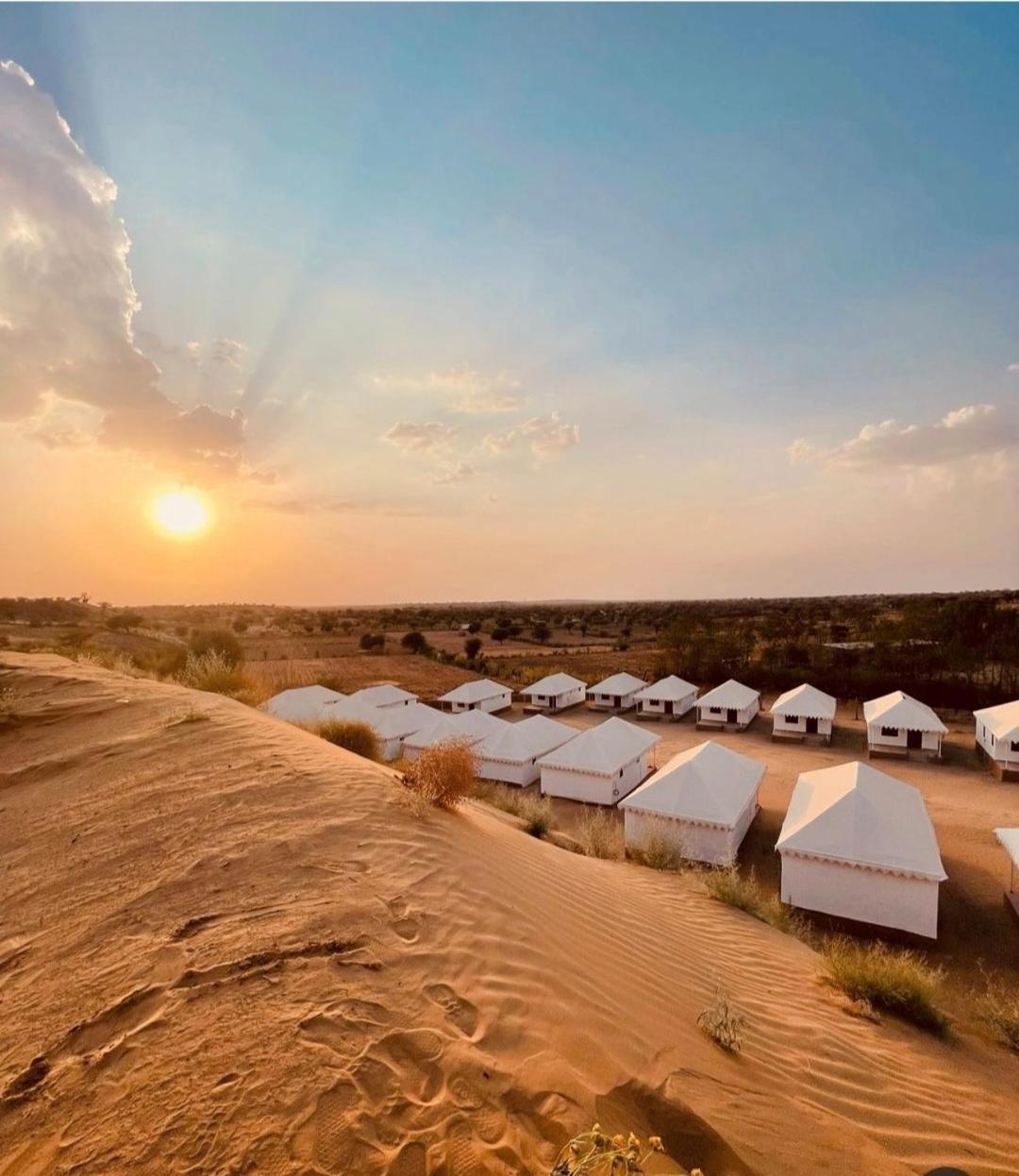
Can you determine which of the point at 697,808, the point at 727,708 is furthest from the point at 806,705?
the point at 697,808

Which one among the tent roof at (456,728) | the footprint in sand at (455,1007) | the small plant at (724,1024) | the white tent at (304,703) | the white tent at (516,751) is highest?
the footprint in sand at (455,1007)

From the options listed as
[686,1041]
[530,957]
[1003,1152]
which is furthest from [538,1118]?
[1003,1152]

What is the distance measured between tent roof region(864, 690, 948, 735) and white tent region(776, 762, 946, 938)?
1329 centimetres

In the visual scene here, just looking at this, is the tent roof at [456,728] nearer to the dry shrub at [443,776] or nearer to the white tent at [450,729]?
the white tent at [450,729]

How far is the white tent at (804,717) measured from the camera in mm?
28969

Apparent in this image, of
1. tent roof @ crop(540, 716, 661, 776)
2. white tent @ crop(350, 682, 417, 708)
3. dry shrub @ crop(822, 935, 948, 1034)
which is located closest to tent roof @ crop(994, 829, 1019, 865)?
dry shrub @ crop(822, 935, 948, 1034)

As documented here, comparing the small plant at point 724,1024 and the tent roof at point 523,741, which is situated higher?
the small plant at point 724,1024

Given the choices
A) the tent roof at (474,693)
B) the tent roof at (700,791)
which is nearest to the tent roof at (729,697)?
the tent roof at (474,693)

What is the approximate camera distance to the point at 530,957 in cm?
475

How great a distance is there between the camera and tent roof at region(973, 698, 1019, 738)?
22875 millimetres

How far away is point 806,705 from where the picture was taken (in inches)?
1163

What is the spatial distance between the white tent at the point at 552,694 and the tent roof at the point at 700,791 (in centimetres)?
1861

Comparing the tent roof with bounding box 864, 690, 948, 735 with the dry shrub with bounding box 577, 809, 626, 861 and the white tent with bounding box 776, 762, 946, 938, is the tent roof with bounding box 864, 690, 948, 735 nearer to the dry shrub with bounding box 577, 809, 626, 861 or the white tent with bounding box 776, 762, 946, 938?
the white tent with bounding box 776, 762, 946, 938

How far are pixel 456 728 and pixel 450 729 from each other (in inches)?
A: 9.8
